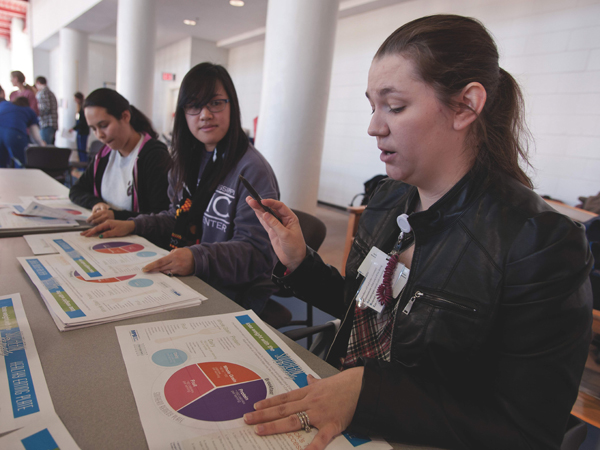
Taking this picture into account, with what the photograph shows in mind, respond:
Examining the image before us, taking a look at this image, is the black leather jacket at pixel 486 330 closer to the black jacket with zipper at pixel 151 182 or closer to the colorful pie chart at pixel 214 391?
the colorful pie chart at pixel 214 391

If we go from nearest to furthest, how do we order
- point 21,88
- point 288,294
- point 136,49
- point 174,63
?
point 288,294
point 136,49
point 21,88
point 174,63

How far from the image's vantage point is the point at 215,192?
5.07 feet

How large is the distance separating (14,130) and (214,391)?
19.9 feet

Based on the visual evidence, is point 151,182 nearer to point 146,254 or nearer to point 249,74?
point 146,254

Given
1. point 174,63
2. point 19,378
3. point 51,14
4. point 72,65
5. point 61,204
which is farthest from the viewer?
point 174,63

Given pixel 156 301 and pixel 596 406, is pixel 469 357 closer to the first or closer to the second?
pixel 156 301

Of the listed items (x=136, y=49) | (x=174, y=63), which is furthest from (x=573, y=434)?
(x=174, y=63)

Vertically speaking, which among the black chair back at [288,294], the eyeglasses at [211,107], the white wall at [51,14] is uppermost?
the white wall at [51,14]

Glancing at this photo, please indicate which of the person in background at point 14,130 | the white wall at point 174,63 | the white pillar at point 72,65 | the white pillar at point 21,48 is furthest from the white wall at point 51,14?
the person in background at point 14,130

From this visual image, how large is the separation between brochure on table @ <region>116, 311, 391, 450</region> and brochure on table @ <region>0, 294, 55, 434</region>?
133 millimetres

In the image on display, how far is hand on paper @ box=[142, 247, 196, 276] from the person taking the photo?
1.10 metres

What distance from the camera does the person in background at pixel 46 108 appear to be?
7.95m

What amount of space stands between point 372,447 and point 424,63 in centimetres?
68

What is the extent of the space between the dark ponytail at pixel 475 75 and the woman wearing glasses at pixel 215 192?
31.7 inches
